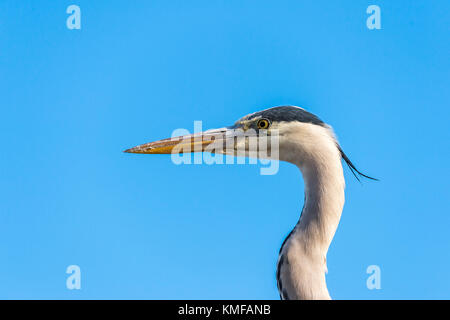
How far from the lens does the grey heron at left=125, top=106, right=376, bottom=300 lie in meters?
2.30

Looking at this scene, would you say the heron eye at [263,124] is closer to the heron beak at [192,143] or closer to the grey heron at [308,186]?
the grey heron at [308,186]

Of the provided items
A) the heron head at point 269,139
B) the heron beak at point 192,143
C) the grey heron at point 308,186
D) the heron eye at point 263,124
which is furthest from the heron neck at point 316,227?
the heron beak at point 192,143

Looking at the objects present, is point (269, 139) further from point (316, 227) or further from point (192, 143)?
point (316, 227)

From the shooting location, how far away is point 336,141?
105 inches

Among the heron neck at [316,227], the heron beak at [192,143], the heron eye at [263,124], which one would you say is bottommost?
the heron neck at [316,227]

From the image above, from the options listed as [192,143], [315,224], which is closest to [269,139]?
[192,143]

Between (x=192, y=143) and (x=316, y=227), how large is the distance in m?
1.16

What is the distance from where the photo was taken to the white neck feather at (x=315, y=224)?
229 centimetres

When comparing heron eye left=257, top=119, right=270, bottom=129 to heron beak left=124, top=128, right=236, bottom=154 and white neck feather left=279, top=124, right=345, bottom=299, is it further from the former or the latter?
white neck feather left=279, top=124, right=345, bottom=299

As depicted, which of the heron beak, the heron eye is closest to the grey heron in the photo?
the heron eye

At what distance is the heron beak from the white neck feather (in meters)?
0.72
